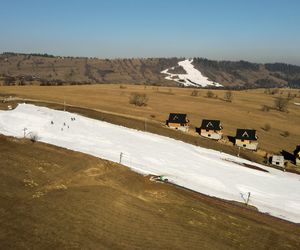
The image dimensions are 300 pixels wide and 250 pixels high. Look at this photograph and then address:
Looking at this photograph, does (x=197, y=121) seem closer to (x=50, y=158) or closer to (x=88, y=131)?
(x=88, y=131)

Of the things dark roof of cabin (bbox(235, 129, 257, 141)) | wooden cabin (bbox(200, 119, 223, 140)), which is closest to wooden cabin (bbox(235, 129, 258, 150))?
dark roof of cabin (bbox(235, 129, 257, 141))

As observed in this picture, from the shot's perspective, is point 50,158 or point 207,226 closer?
point 207,226

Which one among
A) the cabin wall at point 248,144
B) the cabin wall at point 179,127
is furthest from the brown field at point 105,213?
the cabin wall at point 179,127

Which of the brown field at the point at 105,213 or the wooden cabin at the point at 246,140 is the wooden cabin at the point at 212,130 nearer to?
the wooden cabin at the point at 246,140

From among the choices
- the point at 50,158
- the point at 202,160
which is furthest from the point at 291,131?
the point at 50,158

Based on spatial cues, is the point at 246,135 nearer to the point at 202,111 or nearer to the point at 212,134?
the point at 212,134

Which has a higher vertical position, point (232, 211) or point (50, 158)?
point (50, 158)

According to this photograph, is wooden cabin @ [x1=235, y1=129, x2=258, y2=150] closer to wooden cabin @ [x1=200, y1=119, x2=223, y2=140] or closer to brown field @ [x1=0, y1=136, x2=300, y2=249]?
wooden cabin @ [x1=200, y1=119, x2=223, y2=140]
